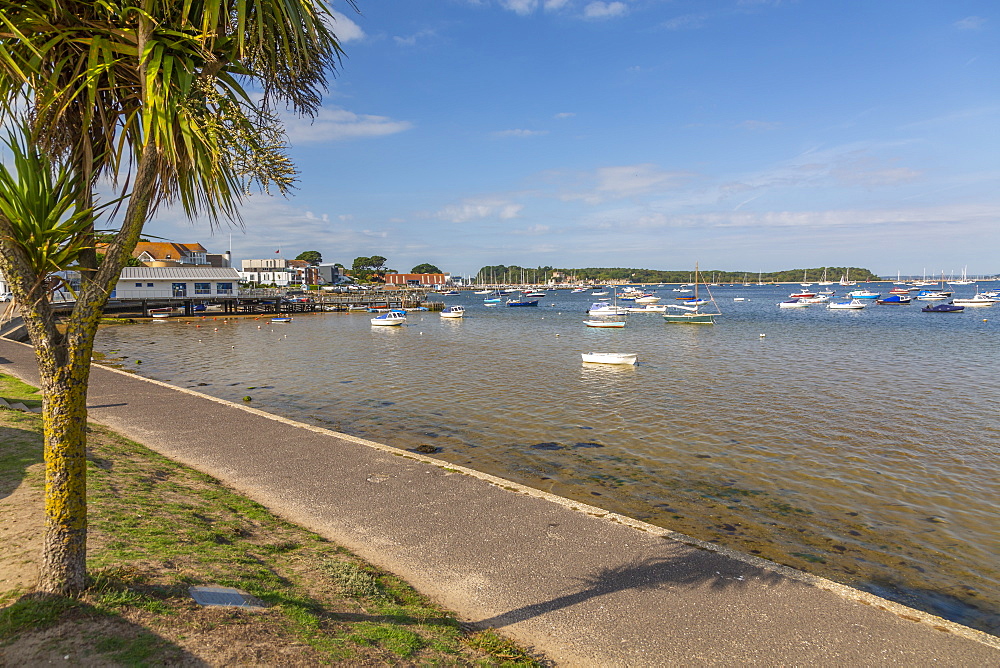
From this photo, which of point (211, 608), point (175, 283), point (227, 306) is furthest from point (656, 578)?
point (227, 306)

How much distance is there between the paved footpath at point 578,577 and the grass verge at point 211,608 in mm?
600

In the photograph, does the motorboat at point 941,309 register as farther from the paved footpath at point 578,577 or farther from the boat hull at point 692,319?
the paved footpath at point 578,577

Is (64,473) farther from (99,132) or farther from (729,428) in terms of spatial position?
(729,428)

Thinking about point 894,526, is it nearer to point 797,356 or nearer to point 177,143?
point 177,143

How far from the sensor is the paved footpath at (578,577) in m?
5.75

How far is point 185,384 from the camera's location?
25.8 meters

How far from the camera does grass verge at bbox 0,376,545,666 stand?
4.28 meters

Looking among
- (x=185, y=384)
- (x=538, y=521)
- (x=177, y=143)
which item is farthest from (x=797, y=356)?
(x=177, y=143)

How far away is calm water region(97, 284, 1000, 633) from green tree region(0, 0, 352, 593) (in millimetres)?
9759

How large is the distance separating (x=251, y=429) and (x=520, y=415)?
9.65 meters

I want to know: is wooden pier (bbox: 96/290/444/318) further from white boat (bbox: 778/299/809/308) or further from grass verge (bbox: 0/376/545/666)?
white boat (bbox: 778/299/809/308)

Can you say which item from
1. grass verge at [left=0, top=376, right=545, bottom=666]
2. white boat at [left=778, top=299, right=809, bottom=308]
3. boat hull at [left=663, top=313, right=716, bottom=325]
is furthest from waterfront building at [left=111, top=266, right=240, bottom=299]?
white boat at [left=778, top=299, right=809, bottom=308]

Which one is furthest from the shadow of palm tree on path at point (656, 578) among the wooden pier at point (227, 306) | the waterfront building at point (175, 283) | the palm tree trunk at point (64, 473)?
the wooden pier at point (227, 306)

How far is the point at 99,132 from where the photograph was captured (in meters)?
4.48
